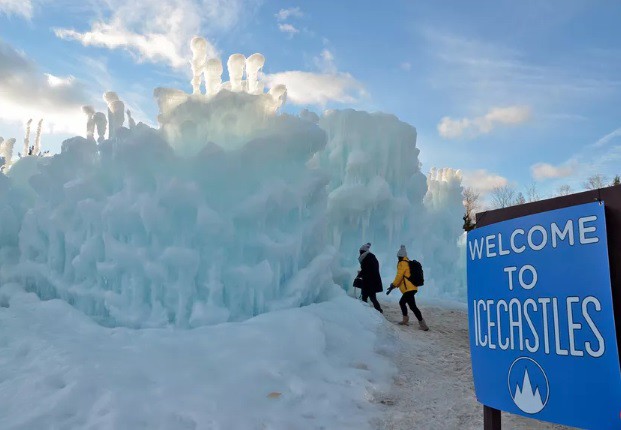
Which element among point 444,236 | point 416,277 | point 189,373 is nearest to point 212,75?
point 416,277

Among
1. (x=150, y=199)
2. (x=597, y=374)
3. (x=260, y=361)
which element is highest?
(x=150, y=199)

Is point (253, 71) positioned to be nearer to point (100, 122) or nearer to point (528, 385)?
point (100, 122)

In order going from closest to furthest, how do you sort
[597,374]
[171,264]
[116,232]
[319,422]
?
1. [597,374]
2. [319,422]
3. [171,264]
4. [116,232]

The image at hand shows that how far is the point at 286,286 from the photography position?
8453 millimetres

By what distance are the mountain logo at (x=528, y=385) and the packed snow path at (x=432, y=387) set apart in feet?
7.60

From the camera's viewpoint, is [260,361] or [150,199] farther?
[150,199]

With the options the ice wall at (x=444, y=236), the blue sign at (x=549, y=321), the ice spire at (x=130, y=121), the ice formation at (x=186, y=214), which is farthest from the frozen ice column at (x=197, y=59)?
the ice wall at (x=444, y=236)

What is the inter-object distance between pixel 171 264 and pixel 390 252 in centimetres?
893

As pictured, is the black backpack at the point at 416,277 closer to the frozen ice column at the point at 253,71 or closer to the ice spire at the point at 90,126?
the frozen ice column at the point at 253,71

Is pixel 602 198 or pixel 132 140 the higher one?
pixel 132 140

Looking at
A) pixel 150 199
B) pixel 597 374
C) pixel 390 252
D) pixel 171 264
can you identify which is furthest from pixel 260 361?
pixel 390 252

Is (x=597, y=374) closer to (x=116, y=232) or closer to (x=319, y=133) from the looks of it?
(x=319, y=133)

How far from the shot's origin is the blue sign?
257 cm

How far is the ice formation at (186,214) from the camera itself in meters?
7.70
